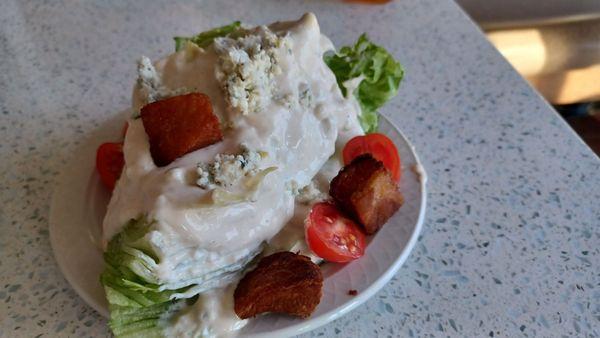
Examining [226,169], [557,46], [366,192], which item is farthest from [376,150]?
[557,46]

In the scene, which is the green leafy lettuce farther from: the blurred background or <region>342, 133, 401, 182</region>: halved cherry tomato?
the blurred background

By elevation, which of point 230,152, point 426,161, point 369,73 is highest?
point 230,152

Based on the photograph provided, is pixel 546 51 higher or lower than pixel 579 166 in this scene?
lower

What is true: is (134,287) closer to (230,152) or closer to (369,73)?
(230,152)

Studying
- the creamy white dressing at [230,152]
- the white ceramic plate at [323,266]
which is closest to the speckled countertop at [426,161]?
the white ceramic plate at [323,266]

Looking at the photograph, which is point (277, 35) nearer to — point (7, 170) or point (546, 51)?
point (7, 170)

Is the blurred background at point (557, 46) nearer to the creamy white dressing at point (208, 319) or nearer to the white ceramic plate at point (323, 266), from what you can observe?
the white ceramic plate at point (323, 266)

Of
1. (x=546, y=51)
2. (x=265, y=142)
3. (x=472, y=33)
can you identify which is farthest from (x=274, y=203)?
(x=546, y=51)
